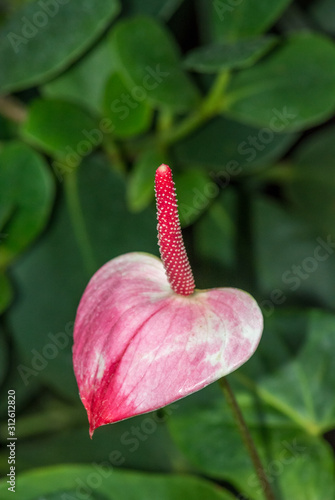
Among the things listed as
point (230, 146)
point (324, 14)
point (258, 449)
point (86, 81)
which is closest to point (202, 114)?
point (230, 146)

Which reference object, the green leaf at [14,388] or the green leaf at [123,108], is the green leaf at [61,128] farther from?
the green leaf at [14,388]

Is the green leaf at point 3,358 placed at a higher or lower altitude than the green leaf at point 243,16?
lower

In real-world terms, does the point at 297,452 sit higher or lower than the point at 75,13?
lower

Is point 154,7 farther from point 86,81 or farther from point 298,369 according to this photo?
point 298,369

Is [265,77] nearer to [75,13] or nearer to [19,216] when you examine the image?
[75,13]

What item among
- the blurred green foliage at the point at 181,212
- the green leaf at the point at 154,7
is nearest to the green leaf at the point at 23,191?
the blurred green foliage at the point at 181,212

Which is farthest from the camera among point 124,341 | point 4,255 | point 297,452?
point 4,255

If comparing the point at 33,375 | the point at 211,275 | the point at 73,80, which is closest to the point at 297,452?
the point at 211,275
